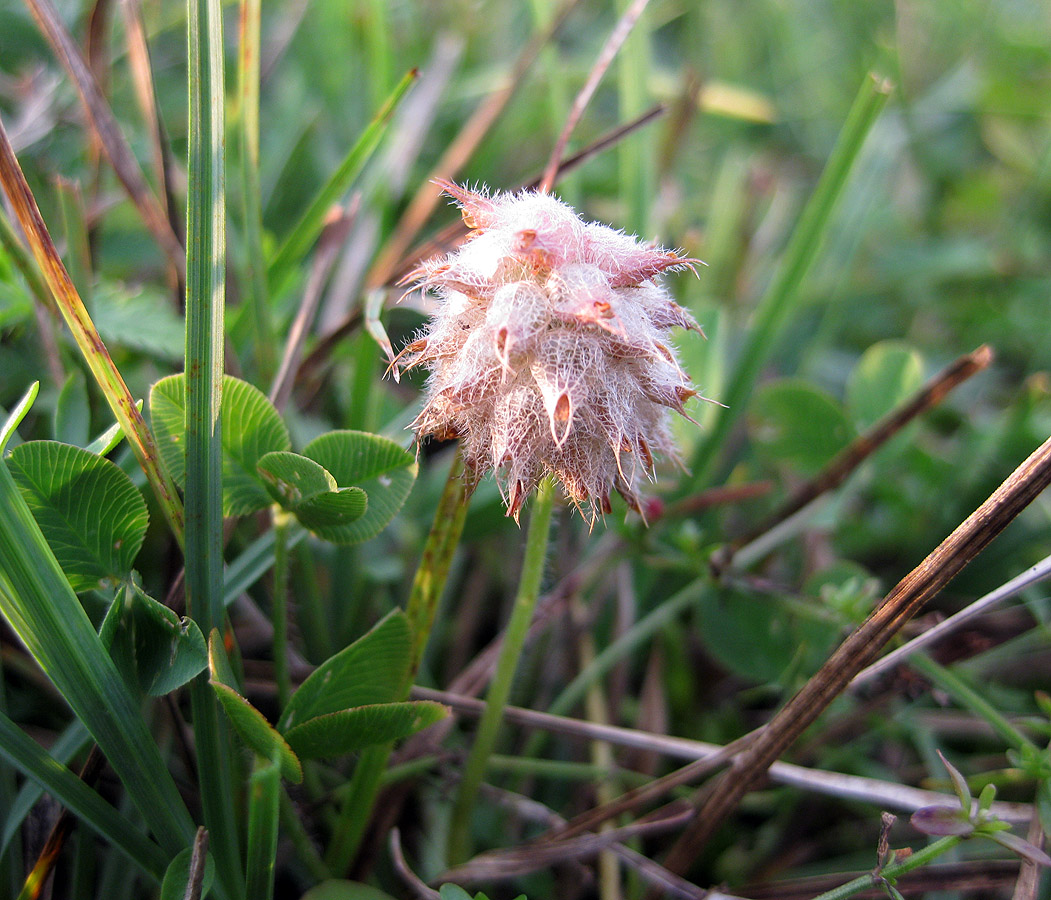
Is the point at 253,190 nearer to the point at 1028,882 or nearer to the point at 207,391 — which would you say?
the point at 207,391

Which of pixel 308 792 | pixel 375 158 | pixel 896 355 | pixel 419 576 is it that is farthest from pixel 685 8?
pixel 308 792

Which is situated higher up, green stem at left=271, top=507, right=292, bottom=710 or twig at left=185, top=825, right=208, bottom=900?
green stem at left=271, top=507, right=292, bottom=710

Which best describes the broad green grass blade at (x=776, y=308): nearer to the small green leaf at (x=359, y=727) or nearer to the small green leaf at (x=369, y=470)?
the small green leaf at (x=369, y=470)

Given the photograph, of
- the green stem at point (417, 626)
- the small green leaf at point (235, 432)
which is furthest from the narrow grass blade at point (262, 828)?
the small green leaf at point (235, 432)

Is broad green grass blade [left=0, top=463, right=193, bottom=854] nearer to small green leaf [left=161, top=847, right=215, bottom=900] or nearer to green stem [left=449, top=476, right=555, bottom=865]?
small green leaf [left=161, top=847, right=215, bottom=900]

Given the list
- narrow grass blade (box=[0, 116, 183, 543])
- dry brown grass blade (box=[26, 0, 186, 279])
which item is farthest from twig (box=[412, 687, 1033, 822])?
Answer: dry brown grass blade (box=[26, 0, 186, 279])

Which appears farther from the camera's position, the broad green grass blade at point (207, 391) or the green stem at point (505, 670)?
the green stem at point (505, 670)
